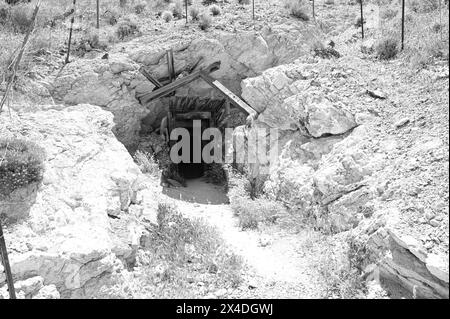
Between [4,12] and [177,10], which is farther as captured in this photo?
→ [177,10]

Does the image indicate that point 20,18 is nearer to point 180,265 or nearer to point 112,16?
point 112,16

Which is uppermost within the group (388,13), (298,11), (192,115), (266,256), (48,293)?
(298,11)

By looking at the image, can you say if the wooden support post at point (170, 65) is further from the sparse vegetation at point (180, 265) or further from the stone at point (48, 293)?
the stone at point (48, 293)

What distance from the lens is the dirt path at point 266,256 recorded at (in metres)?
6.46

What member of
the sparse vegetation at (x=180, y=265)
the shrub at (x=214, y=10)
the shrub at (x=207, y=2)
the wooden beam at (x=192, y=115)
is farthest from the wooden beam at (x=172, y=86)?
the sparse vegetation at (x=180, y=265)

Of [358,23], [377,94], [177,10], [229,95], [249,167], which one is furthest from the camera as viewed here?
[177,10]

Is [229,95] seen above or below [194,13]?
below

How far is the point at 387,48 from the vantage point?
35.6 feet

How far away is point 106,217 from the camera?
275 inches

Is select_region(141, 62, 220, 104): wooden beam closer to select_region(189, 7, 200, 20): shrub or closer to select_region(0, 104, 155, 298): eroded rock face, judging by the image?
select_region(189, 7, 200, 20): shrub

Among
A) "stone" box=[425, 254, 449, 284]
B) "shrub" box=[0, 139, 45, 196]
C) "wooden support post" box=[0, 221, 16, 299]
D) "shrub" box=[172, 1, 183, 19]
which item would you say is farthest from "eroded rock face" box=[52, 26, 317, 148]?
"stone" box=[425, 254, 449, 284]

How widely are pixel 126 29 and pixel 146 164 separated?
5.07m

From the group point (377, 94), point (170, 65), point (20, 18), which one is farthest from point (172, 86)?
point (377, 94)

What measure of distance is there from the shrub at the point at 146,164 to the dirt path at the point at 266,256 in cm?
159
